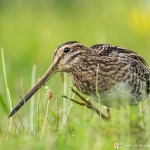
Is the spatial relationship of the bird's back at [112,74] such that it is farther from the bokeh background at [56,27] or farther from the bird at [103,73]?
the bokeh background at [56,27]

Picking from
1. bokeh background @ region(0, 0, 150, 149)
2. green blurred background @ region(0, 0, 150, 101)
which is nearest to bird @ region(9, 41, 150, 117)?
green blurred background @ region(0, 0, 150, 101)

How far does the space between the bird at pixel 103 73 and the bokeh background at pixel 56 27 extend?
333 cm

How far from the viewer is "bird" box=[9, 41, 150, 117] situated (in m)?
6.69

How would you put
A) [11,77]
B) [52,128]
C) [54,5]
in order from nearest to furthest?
1. [52,128]
2. [11,77]
3. [54,5]

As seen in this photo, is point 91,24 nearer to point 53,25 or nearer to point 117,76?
point 53,25

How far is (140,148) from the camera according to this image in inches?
219

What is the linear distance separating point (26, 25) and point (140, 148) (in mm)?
8965

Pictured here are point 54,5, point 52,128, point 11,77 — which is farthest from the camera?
point 54,5

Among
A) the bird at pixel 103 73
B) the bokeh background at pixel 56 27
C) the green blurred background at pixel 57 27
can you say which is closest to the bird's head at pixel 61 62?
the bird at pixel 103 73

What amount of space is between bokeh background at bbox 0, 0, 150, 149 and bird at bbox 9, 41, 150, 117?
3330mm

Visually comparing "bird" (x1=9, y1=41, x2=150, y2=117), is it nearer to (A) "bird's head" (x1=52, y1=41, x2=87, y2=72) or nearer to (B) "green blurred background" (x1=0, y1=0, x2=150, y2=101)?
(A) "bird's head" (x1=52, y1=41, x2=87, y2=72)

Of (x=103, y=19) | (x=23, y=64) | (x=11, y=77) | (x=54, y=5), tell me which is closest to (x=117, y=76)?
(x=11, y=77)

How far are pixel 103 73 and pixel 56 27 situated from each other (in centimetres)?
738

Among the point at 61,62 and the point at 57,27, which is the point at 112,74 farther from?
the point at 57,27
